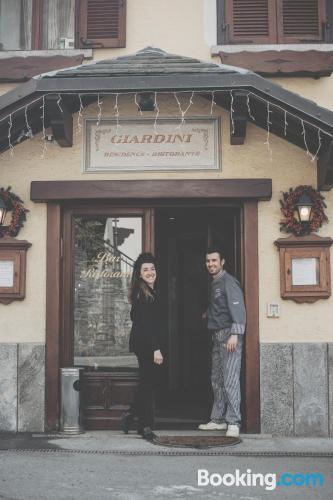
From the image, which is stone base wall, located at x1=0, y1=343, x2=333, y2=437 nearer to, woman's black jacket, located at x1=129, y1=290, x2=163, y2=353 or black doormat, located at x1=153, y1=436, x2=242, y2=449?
black doormat, located at x1=153, y1=436, x2=242, y2=449

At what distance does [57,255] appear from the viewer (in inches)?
323

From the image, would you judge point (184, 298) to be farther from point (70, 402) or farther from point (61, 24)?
point (61, 24)

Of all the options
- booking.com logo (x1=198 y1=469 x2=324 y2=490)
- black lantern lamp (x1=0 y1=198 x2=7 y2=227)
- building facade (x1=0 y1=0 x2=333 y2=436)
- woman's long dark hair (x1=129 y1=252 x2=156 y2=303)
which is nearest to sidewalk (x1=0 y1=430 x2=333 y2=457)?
building facade (x1=0 y1=0 x2=333 y2=436)

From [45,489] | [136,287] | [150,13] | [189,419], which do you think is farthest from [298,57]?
[45,489]

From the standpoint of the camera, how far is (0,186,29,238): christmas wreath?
8.16 m

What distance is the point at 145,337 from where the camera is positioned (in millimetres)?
7586

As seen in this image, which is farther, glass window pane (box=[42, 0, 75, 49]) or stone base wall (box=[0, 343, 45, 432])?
glass window pane (box=[42, 0, 75, 49])

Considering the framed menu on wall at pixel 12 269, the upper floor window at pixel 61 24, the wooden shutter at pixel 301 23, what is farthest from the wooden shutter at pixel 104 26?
the framed menu on wall at pixel 12 269

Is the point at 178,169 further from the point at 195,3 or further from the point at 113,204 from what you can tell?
the point at 195,3

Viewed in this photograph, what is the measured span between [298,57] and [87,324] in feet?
12.8

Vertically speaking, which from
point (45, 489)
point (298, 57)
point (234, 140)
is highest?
point (298, 57)

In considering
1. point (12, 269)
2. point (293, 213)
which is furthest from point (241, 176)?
point (12, 269)

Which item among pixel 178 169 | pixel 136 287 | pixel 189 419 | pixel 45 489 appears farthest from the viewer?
pixel 189 419

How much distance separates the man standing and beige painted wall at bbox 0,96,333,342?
0.39 metres
